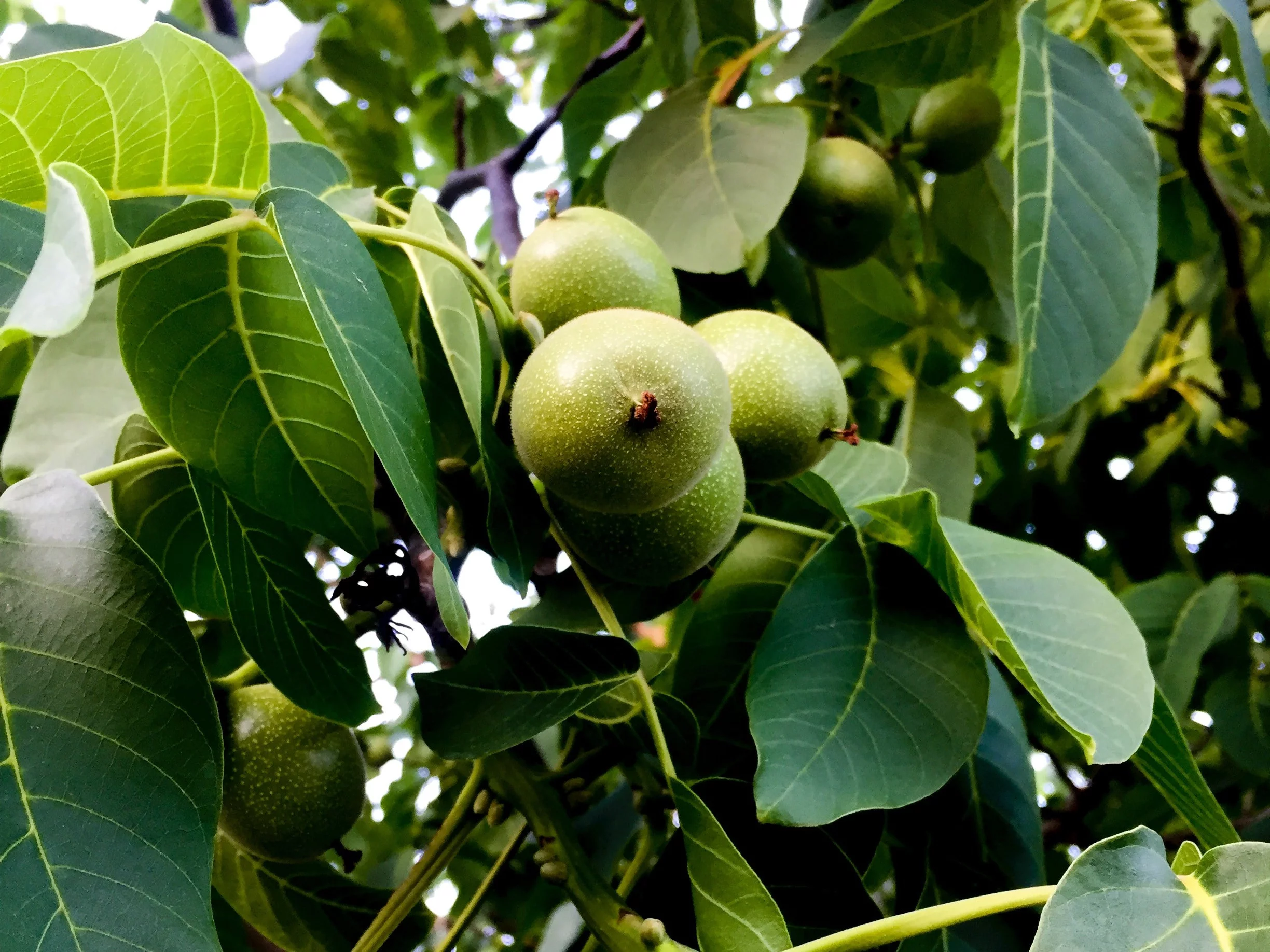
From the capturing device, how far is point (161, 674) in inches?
18.2

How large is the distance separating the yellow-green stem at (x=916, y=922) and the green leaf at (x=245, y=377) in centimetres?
36

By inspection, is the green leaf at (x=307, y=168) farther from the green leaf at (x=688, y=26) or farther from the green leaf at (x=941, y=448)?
Answer: the green leaf at (x=941, y=448)

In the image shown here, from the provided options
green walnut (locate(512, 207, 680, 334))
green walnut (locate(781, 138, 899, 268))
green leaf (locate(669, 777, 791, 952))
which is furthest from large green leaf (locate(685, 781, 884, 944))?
green walnut (locate(781, 138, 899, 268))

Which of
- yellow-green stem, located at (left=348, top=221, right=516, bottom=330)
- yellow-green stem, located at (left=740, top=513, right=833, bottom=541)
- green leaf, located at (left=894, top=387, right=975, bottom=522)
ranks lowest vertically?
green leaf, located at (left=894, top=387, right=975, bottom=522)

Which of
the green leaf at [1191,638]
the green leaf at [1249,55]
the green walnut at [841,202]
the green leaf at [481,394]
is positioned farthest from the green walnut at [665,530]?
the green leaf at [1191,638]

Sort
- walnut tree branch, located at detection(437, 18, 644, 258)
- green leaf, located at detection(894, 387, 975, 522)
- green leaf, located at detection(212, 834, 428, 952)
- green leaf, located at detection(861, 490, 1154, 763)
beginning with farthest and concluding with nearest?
1. walnut tree branch, located at detection(437, 18, 644, 258)
2. green leaf, located at detection(894, 387, 975, 522)
3. green leaf, located at detection(212, 834, 428, 952)
4. green leaf, located at detection(861, 490, 1154, 763)

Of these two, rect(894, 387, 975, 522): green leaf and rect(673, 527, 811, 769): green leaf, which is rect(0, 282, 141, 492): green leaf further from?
rect(894, 387, 975, 522): green leaf

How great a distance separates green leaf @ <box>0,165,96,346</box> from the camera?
0.31 meters

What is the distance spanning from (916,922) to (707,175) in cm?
59

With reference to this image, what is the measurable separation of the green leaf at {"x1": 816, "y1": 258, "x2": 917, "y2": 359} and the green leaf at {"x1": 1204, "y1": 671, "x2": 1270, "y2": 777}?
55cm

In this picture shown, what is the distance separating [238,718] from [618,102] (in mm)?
823

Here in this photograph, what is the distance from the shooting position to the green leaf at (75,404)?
1.98 ft

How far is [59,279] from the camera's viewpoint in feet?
1.09

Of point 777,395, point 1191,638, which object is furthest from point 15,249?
point 1191,638
